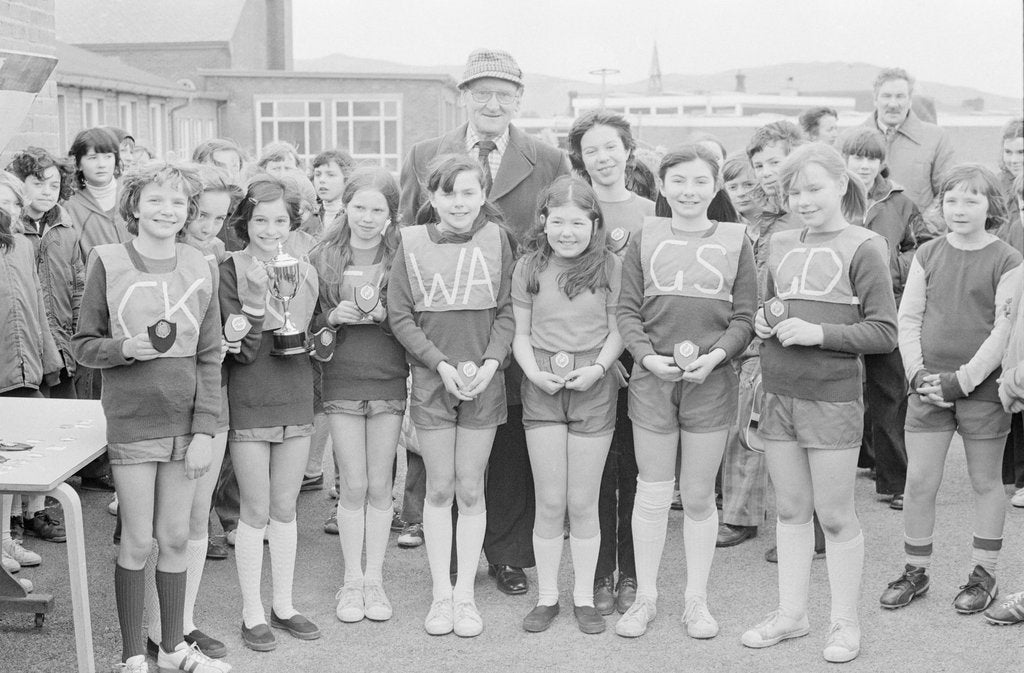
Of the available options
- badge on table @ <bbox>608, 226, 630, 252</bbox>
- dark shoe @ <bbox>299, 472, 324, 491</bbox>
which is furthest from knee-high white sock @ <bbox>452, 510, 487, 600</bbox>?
dark shoe @ <bbox>299, 472, 324, 491</bbox>

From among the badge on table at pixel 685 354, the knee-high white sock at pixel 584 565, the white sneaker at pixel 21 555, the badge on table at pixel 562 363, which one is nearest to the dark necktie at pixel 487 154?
the badge on table at pixel 562 363

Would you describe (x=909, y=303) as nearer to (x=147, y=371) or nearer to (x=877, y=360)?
(x=877, y=360)

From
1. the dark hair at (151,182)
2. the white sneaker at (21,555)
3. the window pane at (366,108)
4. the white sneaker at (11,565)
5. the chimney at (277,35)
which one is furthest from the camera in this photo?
the chimney at (277,35)

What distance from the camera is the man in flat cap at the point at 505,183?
15.8 feet

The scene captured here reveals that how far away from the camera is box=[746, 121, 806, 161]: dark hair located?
5.75 meters

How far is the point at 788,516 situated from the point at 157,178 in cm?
259

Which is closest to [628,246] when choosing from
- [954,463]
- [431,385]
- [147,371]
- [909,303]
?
[431,385]

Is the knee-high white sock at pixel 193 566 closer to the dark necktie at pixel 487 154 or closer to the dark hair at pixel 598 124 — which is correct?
the dark necktie at pixel 487 154

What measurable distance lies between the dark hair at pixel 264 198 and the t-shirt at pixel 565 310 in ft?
2.99

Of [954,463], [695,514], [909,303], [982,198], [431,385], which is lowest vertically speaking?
[954,463]

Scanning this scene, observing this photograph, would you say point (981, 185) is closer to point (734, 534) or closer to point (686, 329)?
point (686, 329)

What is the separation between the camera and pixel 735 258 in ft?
13.9

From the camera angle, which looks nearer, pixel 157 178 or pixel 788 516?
pixel 157 178

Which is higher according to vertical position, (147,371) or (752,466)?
(147,371)
